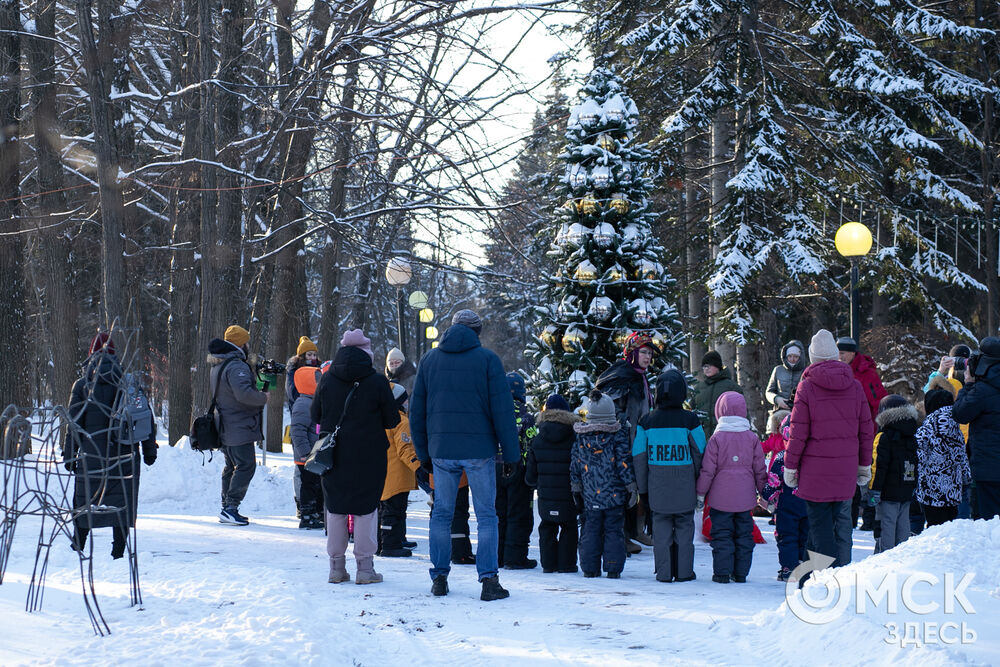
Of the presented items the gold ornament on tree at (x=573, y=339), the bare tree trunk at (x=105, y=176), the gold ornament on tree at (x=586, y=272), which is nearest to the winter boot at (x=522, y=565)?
the gold ornament on tree at (x=573, y=339)

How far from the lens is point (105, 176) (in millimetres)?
15023

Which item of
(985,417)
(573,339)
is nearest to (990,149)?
(573,339)

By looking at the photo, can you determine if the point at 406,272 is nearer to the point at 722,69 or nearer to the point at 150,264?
the point at 722,69

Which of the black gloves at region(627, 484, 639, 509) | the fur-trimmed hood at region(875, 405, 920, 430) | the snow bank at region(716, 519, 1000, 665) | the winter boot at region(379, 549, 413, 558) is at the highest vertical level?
the fur-trimmed hood at region(875, 405, 920, 430)

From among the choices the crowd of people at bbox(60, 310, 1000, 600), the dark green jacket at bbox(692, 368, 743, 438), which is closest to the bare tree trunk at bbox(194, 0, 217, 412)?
the crowd of people at bbox(60, 310, 1000, 600)

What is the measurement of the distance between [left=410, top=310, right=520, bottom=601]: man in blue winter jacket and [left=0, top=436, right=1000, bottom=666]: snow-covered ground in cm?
32

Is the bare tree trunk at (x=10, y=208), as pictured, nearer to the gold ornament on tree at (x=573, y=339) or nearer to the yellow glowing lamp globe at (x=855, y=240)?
the gold ornament on tree at (x=573, y=339)

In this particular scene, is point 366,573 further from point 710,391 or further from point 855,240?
point 855,240

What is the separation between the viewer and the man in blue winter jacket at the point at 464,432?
7258mm

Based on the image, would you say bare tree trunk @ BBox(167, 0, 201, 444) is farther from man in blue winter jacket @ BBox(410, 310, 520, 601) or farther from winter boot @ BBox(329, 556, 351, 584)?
man in blue winter jacket @ BBox(410, 310, 520, 601)

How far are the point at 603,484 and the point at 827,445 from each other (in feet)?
6.09

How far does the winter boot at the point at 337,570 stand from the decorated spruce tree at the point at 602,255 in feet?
19.5

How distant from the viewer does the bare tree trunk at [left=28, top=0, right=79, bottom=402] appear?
16.6 m

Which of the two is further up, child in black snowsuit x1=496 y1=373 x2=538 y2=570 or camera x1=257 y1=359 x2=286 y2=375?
camera x1=257 y1=359 x2=286 y2=375
